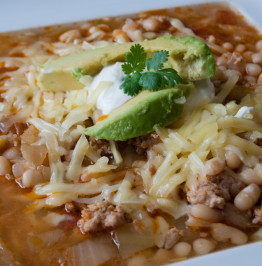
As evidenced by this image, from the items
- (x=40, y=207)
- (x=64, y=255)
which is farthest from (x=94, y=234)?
(x=40, y=207)

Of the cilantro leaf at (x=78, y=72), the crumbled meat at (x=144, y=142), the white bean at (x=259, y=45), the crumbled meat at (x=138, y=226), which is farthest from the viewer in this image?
the white bean at (x=259, y=45)

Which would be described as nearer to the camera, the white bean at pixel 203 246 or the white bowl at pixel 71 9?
the white bean at pixel 203 246

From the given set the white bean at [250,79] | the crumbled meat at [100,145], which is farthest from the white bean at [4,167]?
the white bean at [250,79]

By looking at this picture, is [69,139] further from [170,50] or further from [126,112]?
[170,50]

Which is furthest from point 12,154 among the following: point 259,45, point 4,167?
point 259,45

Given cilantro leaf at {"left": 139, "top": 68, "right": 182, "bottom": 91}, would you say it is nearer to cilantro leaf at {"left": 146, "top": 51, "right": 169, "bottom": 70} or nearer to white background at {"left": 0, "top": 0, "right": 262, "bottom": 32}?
cilantro leaf at {"left": 146, "top": 51, "right": 169, "bottom": 70}

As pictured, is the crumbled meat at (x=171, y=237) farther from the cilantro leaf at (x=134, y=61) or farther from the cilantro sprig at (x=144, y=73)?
the cilantro leaf at (x=134, y=61)
